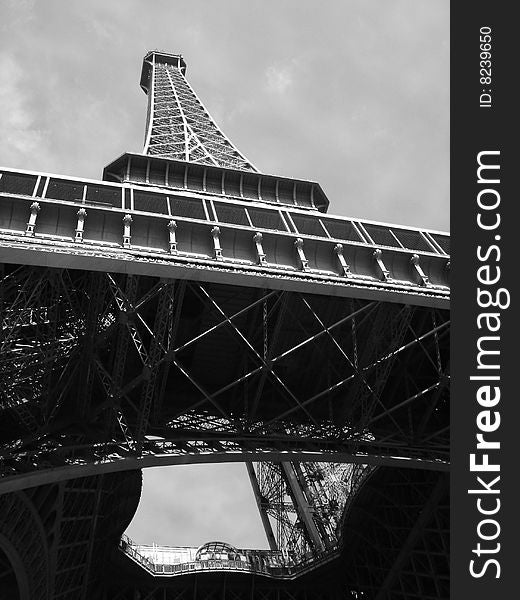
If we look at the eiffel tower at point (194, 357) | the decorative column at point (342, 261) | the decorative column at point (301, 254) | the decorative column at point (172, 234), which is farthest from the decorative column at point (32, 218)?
the decorative column at point (342, 261)

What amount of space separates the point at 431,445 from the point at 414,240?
8.00 meters

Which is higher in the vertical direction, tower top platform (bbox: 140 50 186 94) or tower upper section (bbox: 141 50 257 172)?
tower top platform (bbox: 140 50 186 94)

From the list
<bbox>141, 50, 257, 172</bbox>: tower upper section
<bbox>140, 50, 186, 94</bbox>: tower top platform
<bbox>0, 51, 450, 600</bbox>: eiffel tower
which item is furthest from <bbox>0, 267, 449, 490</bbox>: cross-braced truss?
<bbox>140, 50, 186, 94</bbox>: tower top platform

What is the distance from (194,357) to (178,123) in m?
56.1

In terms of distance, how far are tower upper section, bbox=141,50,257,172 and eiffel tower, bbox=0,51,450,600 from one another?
37.9 m

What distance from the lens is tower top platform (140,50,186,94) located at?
343 feet

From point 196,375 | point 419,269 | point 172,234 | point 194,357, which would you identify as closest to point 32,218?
point 172,234

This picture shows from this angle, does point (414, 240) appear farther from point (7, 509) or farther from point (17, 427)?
point (7, 509)

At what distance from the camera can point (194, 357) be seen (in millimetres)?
31234

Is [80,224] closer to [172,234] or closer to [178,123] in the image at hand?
[172,234]

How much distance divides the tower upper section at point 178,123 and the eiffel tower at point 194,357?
37.9 metres

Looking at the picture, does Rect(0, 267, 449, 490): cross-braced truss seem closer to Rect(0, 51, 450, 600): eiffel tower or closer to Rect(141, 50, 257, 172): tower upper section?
Rect(0, 51, 450, 600): eiffel tower

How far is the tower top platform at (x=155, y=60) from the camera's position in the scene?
4117 inches

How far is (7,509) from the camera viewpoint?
28.1 metres
